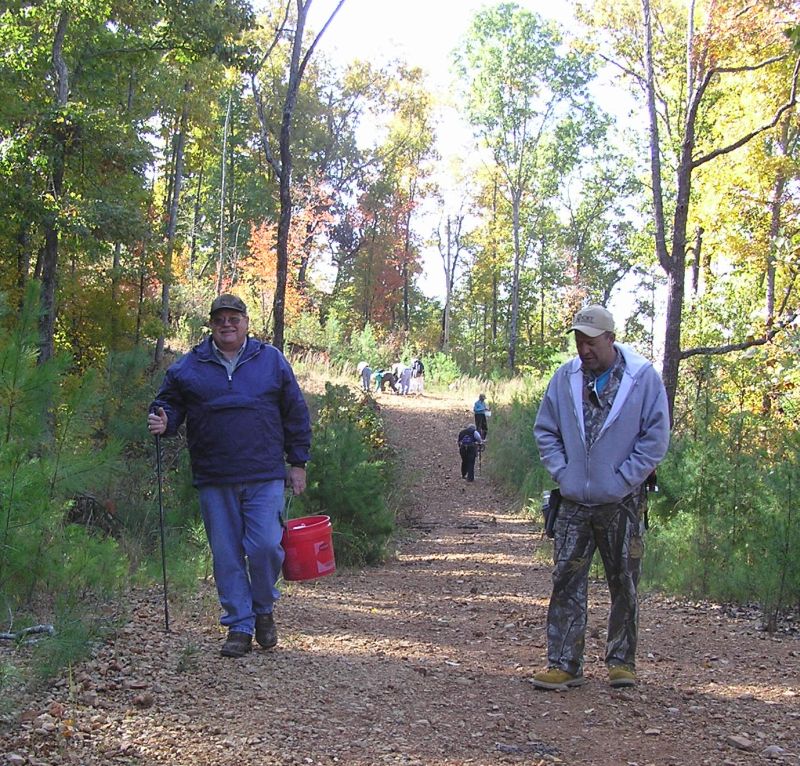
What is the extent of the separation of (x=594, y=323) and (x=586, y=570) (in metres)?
1.35

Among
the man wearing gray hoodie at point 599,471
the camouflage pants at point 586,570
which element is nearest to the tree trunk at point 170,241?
the man wearing gray hoodie at point 599,471

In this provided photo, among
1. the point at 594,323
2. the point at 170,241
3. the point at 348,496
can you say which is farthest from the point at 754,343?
the point at 170,241

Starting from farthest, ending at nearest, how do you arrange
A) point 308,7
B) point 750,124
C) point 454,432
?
1. point 454,432
2. point 750,124
3. point 308,7

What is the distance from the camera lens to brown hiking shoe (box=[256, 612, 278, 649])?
5.46 metres

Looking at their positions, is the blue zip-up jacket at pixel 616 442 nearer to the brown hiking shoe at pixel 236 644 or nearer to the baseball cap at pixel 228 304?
the baseball cap at pixel 228 304

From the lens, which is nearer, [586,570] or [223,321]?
[586,570]

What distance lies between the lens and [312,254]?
4528cm

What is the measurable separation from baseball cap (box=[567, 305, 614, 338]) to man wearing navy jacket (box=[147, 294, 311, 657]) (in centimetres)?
179

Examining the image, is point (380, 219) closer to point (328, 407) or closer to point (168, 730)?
point (328, 407)

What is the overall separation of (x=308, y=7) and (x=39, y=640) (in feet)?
37.1

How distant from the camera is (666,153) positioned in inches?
1120

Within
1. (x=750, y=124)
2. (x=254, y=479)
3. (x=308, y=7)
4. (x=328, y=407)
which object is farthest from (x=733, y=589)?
(x=750, y=124)

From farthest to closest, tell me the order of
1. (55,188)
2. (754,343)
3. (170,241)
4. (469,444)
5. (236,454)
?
(170,241) → (469,444) → (55,188) → (754,343) → (236,454)

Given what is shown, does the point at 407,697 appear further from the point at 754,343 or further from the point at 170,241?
the point at 170,241
